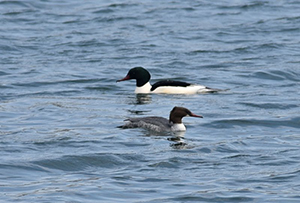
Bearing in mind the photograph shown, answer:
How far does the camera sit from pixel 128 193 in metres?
11.0

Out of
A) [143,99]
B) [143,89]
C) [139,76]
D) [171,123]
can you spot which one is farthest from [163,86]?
[171,123]

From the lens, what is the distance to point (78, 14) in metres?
30.7

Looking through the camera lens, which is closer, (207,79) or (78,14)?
(207,79)

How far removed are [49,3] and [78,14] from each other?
8.10ft

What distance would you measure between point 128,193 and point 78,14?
66.7ft

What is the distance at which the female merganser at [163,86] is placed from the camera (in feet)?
64.1

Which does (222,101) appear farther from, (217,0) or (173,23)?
(217,0)

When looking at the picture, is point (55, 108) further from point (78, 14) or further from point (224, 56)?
point (78, 14)

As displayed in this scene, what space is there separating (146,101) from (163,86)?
935 millimetres

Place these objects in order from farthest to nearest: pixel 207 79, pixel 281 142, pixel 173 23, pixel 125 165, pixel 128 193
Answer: pixel 173 23
pixel 207 79
pixel 281 142
pixel 125 165
pixel 128 193

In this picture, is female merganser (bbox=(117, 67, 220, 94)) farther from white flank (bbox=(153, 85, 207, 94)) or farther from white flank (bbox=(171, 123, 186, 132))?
white flank (bbox=(171, 123, 186, 132))

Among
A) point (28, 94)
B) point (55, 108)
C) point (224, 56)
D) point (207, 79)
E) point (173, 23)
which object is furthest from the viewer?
point (173, 23)

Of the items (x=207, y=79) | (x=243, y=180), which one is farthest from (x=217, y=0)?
(x=243, y=180)

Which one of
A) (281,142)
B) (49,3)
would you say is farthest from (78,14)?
(281,142)
